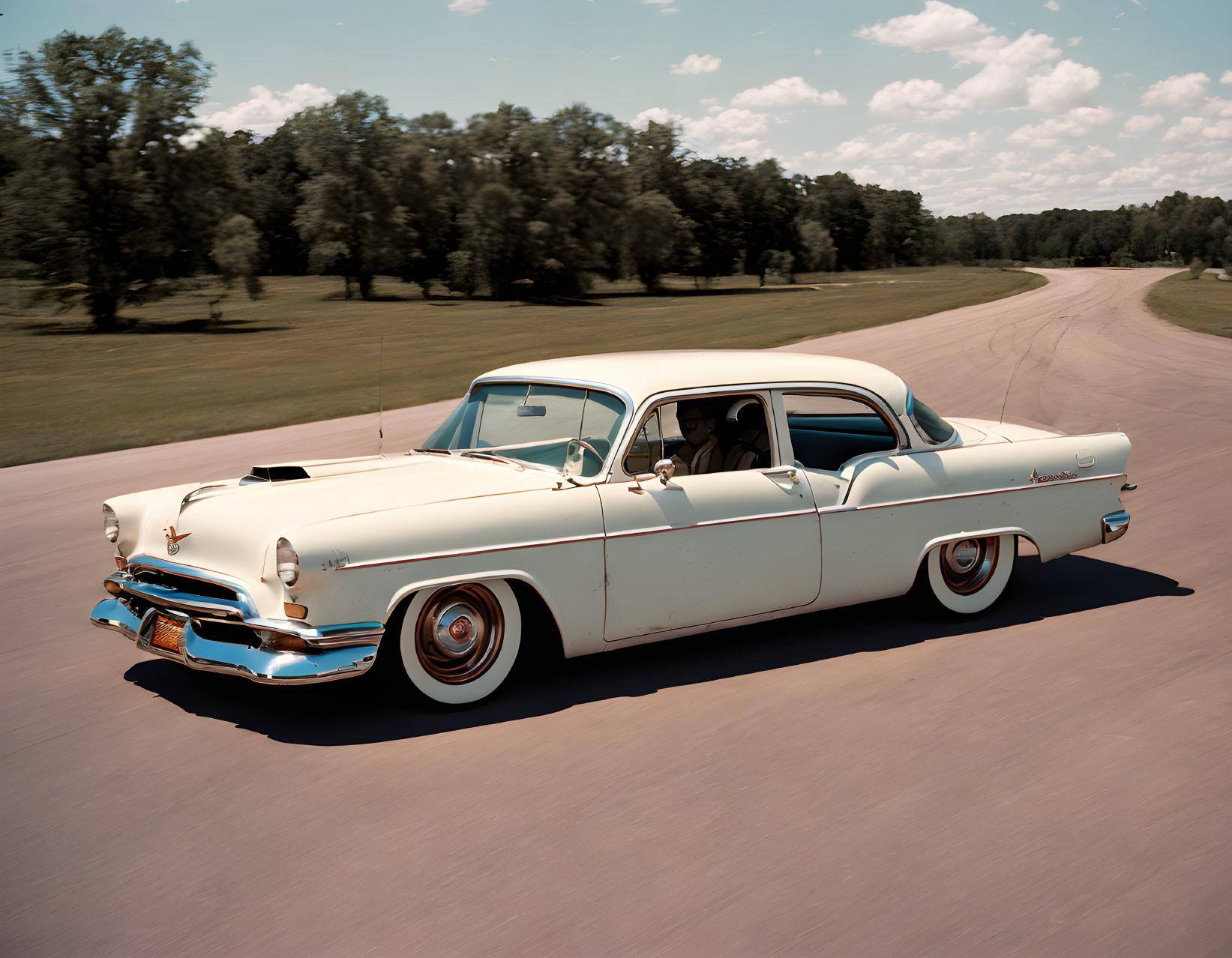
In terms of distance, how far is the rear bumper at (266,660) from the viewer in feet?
13.6

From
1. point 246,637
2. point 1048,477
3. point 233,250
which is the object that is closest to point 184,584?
point 246,637

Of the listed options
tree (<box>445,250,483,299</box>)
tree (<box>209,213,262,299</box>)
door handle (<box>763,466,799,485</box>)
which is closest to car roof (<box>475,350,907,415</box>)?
door handle (<box>763,466,799,485</box>)

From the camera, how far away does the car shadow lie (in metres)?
4.54

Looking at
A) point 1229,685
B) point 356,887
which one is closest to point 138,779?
point 356,887

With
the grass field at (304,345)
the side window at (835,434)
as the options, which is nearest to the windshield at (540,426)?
the side window at (835,434)

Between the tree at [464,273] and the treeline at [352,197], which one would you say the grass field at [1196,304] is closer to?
the treeline at [352,197]

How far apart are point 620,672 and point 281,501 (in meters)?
1.78

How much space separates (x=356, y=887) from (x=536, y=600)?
174 cm

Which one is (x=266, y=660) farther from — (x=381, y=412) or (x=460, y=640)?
(x=381, y=412)

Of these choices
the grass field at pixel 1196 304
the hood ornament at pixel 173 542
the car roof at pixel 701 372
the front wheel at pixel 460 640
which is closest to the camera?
the front wheel at pixel 460 640

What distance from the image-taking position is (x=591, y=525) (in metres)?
4.73

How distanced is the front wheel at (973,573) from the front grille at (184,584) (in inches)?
142

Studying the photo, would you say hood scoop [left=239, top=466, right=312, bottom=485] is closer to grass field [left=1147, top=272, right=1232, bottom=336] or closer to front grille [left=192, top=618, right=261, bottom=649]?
front grille [left=192, top=618, right=261, bottom=649]

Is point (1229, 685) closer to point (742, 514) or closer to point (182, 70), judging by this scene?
point (742, 514)
